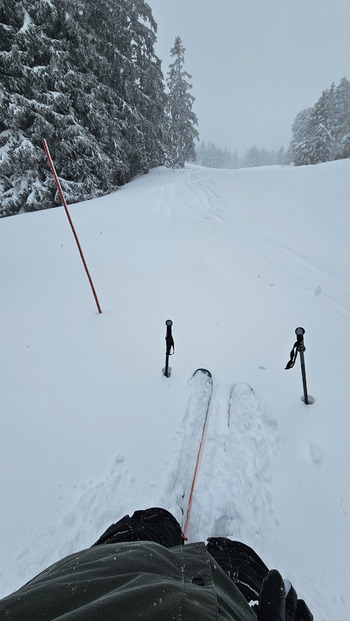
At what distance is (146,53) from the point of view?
1557 centimetres

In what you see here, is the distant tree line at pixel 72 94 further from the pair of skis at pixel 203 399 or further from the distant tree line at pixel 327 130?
the distant tree line at pixel 327 130

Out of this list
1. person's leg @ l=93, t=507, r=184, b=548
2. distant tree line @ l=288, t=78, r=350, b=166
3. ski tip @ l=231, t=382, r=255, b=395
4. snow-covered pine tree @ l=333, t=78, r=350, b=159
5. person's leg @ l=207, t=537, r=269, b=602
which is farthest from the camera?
snow-covered pine tree @ l=333, t=78, r=350, b=159

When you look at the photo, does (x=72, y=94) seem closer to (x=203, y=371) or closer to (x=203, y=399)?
(x=203, y=371)

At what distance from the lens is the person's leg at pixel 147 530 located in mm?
1722

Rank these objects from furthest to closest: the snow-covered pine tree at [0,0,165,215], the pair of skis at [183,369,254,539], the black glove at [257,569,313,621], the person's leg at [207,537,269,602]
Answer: the snow-covered pine tree at [0,0,165,215] < the pair of skis at [183,369,254,539] < the person's leg at [207,537,269,602] < the black glove at [257,569,313,621]

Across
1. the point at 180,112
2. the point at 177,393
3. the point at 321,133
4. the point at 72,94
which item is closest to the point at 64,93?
the point at 72,94

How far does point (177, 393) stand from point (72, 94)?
43.1 ft

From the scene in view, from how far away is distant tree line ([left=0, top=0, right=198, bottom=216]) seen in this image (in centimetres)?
922

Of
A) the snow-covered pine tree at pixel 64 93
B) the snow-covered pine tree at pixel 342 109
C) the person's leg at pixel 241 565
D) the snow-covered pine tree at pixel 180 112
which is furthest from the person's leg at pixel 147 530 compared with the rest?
the snow-covered pine tree at pixel 342 109

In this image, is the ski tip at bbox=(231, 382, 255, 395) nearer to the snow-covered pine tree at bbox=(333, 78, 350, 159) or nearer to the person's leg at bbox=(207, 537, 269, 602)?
the person's leg at bbox=(207, 537, 269, 602)

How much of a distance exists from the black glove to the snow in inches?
28.8

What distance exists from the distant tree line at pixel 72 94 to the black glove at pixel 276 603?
1214 cm

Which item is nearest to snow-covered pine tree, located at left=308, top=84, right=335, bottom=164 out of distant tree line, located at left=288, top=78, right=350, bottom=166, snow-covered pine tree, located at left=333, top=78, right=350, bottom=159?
distant tree line, located at left=288, top=78, right=350, bottom=166

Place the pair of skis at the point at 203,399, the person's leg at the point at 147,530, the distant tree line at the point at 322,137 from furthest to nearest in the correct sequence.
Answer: the distant tree line at the point at 322,137 < the pair of skis at the point at 203,399 < the person's leg at the point at 147,530
